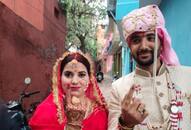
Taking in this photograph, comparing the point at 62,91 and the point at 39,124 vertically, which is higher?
the point at 62,91

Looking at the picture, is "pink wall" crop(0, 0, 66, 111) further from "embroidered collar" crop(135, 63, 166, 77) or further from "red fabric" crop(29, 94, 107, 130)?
"embroidered collar" crop(135, 63, 166, 77)

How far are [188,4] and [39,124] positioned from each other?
9.95 ft

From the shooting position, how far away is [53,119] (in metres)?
3.82

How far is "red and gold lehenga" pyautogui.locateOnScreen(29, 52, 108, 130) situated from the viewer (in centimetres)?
370

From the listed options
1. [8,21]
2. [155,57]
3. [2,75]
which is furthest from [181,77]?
[8,21]

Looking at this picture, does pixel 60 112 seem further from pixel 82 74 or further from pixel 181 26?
pixel 181 26

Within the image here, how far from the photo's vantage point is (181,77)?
3.05 meters

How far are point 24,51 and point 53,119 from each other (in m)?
7.53

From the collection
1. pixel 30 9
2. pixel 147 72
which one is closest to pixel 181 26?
pixel 147 72

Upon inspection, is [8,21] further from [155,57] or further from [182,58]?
[155,57]

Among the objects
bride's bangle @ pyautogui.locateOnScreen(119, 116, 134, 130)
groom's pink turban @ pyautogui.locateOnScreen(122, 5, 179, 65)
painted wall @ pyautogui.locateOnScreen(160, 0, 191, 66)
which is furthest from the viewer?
painted wall @ pyautogui.locateOnScreen(160, 0, 191, 66)

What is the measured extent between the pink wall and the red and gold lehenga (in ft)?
16.4

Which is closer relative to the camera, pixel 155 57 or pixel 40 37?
pixel 155 57

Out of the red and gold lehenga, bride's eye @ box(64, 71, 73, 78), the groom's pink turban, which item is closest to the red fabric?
the red and gold lehenga
